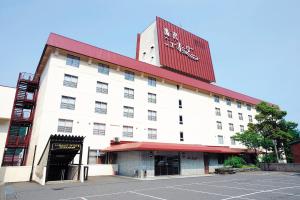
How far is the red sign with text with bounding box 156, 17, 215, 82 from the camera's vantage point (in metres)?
40.7

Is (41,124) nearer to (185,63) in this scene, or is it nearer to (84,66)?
(84,66)

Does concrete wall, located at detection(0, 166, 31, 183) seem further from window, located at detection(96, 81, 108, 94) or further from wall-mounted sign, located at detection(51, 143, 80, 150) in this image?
window, located at detection(96, 81, 108, 94)

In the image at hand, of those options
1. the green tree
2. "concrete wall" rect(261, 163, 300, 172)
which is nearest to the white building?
the green tree

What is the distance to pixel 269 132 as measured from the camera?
3838cm

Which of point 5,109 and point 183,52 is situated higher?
point 183,52

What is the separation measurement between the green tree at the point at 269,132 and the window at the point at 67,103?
27895 millimetres

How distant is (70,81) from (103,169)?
37.6 ft

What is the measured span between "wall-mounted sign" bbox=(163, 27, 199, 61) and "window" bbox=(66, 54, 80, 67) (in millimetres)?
19588

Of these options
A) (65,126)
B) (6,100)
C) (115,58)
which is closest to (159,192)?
(65,126)

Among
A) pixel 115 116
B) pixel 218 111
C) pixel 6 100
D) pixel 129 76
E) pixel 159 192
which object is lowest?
pixel 159 192

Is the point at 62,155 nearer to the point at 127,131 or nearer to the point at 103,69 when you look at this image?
the point at 127,131

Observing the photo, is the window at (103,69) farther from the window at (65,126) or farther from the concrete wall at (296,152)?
the concrete wall at (296,152)

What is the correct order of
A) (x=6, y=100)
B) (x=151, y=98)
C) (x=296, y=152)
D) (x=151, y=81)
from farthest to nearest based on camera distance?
(x=296, y=152)
(x=151, y=81)
(x=151, y=98)
(x=6, y=100)

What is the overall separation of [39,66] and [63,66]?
6.22 metres
